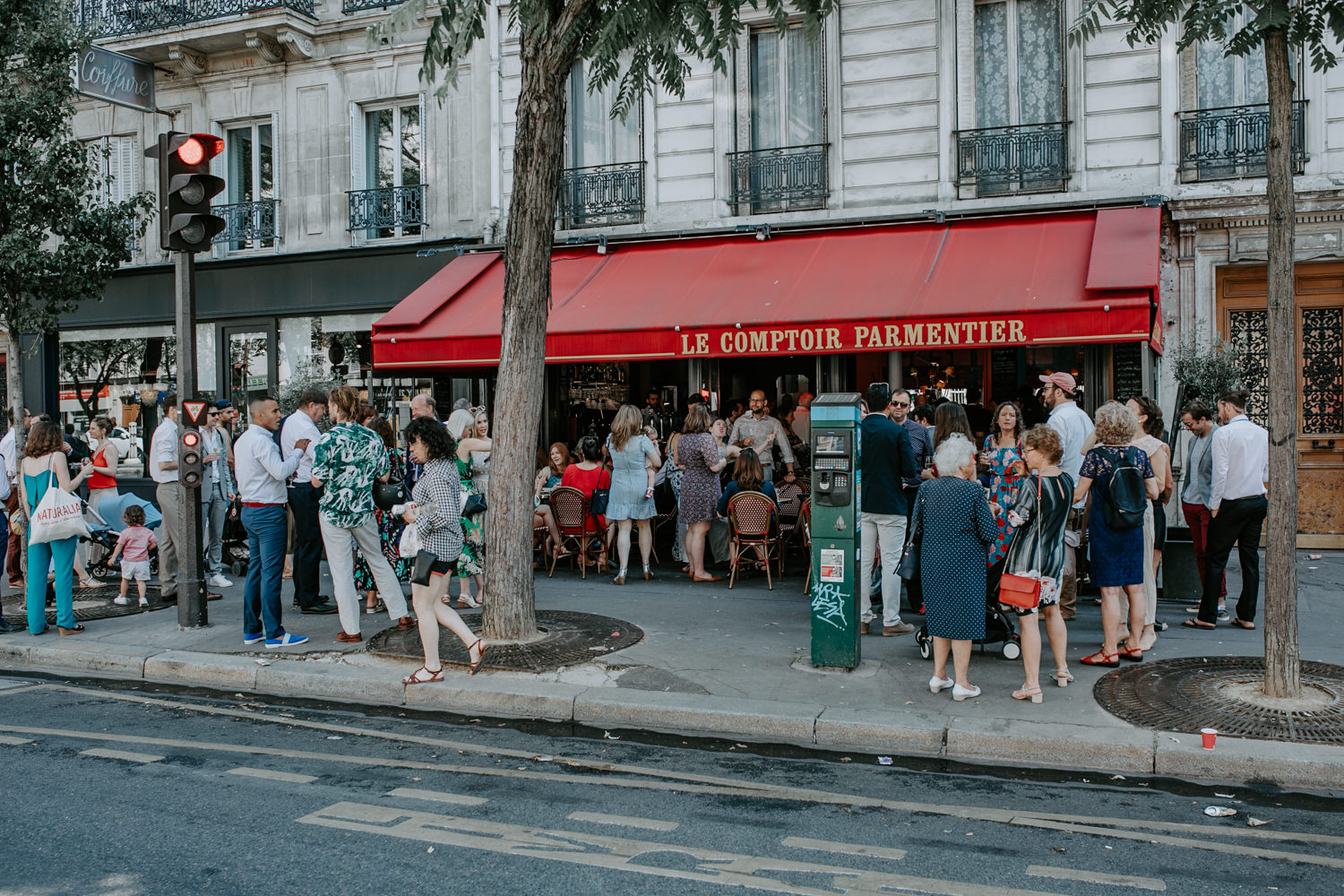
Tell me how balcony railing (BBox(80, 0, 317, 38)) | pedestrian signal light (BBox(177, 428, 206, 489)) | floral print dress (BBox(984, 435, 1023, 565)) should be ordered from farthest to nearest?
balcony railing (BBox(80, 0, 317, 38)) < pedestrian signal light (BBox(177, 428, 206, 489)) < floral print dress (BBox(984, 435, 1023, 565))

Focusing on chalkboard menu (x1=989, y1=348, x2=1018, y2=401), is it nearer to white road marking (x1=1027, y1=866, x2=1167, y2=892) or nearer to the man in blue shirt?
the man in blue shirt

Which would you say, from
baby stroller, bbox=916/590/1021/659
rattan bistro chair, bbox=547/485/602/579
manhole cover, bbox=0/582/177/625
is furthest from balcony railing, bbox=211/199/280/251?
baby stroller, bbox=916/590/1021/659

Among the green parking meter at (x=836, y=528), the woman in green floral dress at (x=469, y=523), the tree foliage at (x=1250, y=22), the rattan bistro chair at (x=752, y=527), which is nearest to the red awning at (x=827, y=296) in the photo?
the woman in green floral dress at (x=469, y=523)

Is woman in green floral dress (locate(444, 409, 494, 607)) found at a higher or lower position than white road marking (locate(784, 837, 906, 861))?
higher

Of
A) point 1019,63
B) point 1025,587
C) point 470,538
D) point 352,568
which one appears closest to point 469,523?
point 470,538

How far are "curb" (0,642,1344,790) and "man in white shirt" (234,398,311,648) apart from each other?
1.43 ft

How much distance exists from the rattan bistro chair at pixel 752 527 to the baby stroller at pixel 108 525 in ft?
19.0

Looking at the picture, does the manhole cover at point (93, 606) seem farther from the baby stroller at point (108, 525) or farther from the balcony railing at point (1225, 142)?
the balcony railing at point (1225, 142)

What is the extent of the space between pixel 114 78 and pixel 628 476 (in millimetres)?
6971

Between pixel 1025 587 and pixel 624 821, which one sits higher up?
pixel 1025 587

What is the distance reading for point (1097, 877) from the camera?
397cm

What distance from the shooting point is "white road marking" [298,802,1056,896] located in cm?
390

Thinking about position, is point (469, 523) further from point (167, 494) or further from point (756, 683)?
point (167, 494)

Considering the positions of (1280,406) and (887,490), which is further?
(887,490)
